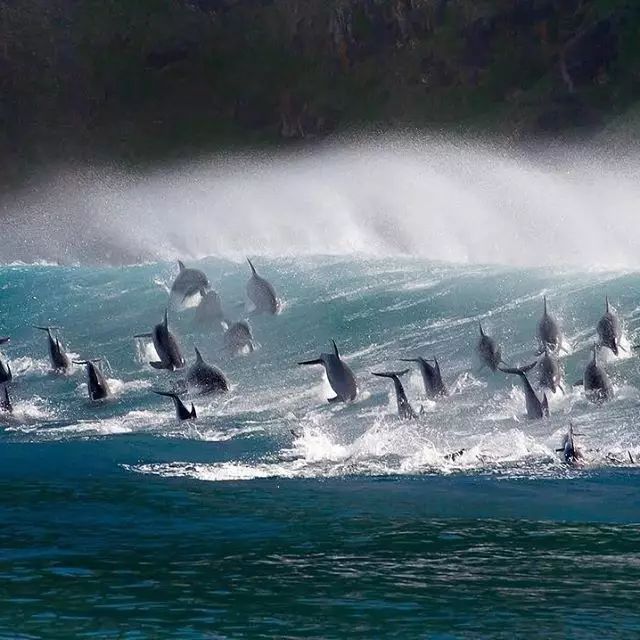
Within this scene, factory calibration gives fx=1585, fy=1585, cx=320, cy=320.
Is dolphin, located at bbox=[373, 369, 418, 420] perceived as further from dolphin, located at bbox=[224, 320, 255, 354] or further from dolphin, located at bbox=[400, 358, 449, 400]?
dolphin, located at bbox=[224, 320, 255, 354]

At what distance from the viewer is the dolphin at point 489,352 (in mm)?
21688

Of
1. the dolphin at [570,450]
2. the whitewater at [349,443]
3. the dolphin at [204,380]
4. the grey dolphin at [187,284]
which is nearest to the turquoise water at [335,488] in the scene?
the whitewater at [349,443]

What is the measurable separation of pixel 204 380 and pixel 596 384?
559 cm

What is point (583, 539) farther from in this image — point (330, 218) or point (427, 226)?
point (330, 218)

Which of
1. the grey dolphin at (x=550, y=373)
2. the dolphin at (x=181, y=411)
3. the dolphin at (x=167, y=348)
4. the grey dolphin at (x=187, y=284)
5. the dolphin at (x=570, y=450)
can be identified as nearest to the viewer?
the dolphin at (x=570, y=450)

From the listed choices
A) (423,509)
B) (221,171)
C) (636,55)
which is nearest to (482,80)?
(636,55)

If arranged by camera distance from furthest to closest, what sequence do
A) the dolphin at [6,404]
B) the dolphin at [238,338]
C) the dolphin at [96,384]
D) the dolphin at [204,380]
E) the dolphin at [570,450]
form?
the dolphin at [238,338] → the dolphin at [96,384] → the dolphin at [6,404] → the dolphin at [204,380] → the dolphin at [570,450]

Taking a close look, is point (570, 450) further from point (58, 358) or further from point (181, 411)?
point (58, 358)

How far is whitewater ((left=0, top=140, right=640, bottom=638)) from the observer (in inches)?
469

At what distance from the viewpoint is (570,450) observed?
16.9 m

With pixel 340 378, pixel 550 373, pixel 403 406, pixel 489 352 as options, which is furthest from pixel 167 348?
pixel 550 373

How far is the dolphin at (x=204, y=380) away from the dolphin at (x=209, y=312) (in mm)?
4936

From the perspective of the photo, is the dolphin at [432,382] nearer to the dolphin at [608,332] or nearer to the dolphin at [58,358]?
the dolphin at [608,332]

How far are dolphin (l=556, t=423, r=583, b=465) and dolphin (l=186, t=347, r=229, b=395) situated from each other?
256 inches
